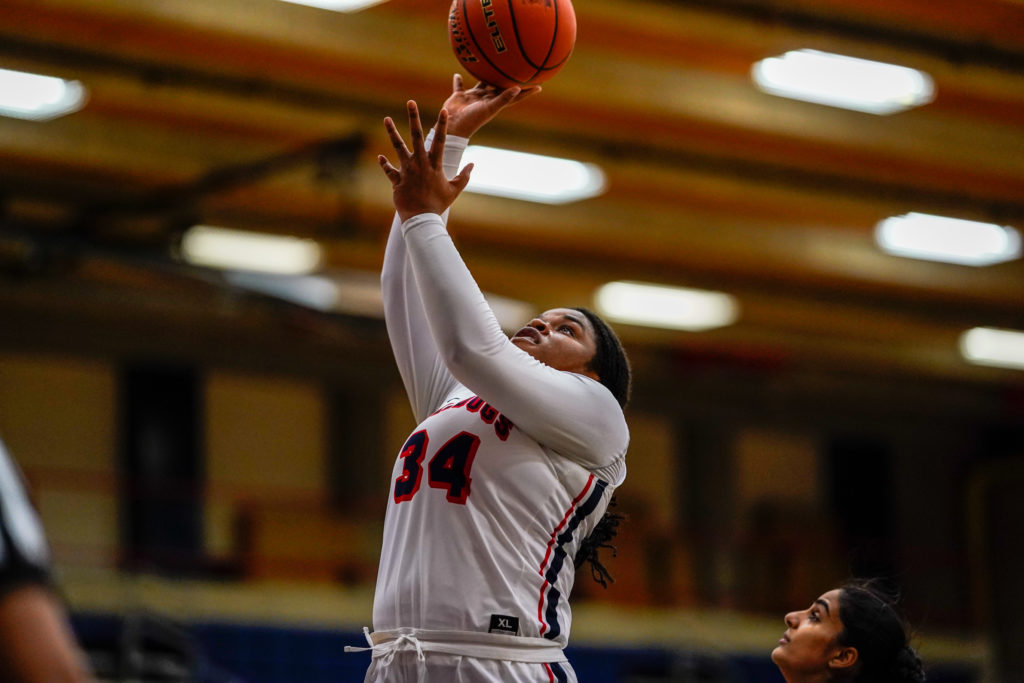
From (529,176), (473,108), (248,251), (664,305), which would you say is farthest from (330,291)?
(473,108)

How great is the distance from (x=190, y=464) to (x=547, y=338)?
12.6m

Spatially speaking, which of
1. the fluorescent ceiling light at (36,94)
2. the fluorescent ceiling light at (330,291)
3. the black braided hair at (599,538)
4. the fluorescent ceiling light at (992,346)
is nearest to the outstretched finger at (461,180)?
the black braided hair at (599,538)

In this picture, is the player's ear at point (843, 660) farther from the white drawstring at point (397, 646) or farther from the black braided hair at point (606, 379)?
the white drawstring at point (397, 646)

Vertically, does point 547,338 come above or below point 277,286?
below

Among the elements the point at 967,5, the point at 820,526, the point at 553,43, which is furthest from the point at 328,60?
the point at 820,526

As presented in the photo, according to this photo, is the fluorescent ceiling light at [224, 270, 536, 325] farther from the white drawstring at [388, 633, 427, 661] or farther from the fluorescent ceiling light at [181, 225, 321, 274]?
the white drawstring at [388, 633, 427, 661]

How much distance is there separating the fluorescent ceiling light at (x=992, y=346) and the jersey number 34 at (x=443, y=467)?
13832 millimetres

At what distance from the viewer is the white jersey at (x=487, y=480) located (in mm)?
3609

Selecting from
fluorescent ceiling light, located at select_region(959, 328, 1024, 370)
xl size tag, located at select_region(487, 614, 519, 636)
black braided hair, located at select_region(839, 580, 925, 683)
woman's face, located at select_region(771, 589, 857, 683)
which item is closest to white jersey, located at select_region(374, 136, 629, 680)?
xl size tag, located at select_region(487, 614, 519, 636)

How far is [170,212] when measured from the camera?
40.4ft

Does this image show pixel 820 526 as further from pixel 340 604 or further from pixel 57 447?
pixel 57 447

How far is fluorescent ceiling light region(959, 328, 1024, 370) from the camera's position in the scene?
16938 mm

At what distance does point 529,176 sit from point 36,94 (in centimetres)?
363

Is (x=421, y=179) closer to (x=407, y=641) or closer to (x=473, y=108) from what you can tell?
(x=473, y=108)
